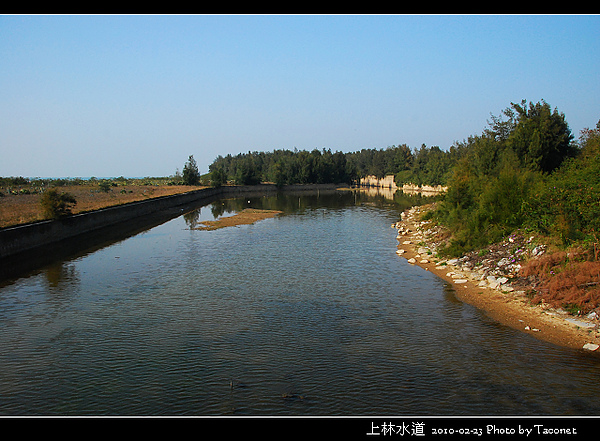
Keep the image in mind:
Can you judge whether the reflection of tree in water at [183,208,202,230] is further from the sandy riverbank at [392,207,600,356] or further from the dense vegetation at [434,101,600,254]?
the sandy riverbank at [392,207,600,356]

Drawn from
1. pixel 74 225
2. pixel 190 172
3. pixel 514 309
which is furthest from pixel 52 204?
pixel 190 172

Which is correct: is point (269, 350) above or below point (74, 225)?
below

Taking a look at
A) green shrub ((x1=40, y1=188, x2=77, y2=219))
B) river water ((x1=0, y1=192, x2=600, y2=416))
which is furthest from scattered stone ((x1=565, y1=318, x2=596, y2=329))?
green shrub ((x1=40, y1=188, x2=77, y2=219))

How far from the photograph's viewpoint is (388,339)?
1390 centimetres

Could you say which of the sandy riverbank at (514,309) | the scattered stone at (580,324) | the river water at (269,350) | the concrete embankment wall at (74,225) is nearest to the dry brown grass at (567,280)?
the sandy riverbank at (514,309)

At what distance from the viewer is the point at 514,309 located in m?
16.2

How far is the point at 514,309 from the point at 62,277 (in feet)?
73.6

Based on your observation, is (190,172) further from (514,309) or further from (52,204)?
(514,309)

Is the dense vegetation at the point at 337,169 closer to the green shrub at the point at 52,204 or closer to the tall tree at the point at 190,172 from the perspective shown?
the tall tree at the point at 190,172

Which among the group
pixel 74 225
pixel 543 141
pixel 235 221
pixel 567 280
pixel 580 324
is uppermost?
pixel 543 141

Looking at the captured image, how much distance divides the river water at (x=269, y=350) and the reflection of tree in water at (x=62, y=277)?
14cm

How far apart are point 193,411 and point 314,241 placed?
26.3 m

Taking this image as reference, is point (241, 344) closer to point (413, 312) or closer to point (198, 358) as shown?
point (198, 358)

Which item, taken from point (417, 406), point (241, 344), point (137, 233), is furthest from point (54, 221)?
point (417, 406)
